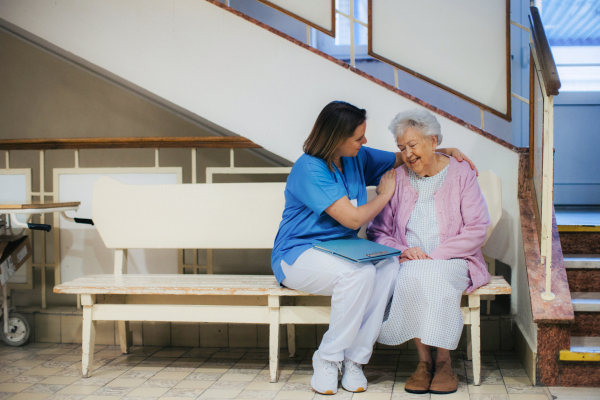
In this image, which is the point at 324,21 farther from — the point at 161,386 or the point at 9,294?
the point at 9,294

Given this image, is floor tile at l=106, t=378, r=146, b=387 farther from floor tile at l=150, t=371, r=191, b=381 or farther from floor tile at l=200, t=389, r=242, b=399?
floor tile at l=200, t=389, r=242, b=399

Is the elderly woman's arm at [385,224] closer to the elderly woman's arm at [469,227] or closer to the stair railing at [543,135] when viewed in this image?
the elderly woman's arm at [469,227]

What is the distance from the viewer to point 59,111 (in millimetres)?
3691

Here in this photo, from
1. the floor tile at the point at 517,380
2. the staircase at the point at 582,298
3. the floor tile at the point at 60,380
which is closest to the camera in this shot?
the staircase at the point at 582,298

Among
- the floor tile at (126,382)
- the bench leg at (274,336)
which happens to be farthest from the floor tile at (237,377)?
the floor tile at (126,382)

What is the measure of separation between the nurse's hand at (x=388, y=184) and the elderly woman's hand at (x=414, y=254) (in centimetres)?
25

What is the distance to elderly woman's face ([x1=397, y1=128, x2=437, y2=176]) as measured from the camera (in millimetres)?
2178

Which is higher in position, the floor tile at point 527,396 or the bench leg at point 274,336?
the bench leg at point 274,336

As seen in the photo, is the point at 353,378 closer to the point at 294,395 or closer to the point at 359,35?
the point at 294,395

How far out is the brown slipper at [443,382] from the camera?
79.6 inches

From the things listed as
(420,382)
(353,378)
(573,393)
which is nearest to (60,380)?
(353,378)

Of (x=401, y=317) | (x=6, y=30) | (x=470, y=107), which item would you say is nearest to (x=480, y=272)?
(x=401, y=317)

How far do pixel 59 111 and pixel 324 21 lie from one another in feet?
7.03

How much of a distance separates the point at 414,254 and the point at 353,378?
567mm
